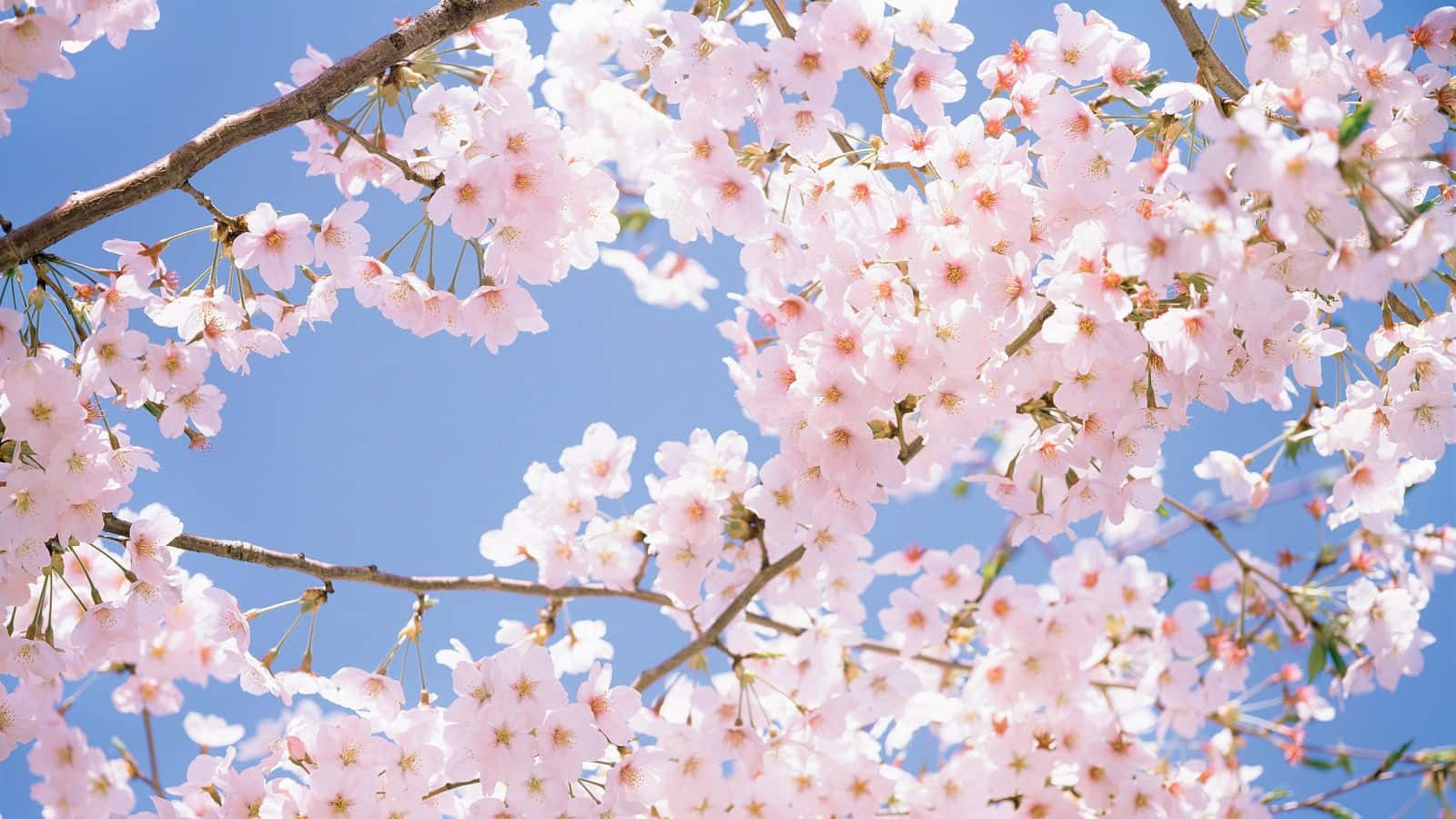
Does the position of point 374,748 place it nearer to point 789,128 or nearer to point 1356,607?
point 789,128

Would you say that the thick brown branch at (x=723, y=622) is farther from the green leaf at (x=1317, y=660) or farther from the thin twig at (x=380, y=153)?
the green leaf at (x=1317, y=660)

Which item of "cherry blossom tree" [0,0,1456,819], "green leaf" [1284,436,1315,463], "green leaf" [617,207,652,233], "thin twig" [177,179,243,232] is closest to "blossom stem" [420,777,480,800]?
"cherry blossom tree" [0,0,1456,819]

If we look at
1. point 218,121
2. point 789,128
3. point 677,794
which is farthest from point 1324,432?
point 218,121

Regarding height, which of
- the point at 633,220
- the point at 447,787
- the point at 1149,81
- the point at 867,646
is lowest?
the point at 447,787

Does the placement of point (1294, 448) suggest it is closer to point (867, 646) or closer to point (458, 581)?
point (867, 646)

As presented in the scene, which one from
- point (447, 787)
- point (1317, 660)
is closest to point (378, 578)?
point (447, 787)

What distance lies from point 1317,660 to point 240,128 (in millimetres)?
2504

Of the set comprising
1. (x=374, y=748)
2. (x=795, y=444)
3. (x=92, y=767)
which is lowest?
(x=374, y=748)

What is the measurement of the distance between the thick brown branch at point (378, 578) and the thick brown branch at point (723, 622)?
0.44 feet

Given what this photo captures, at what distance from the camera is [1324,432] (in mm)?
1990

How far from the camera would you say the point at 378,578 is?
79.4 inches

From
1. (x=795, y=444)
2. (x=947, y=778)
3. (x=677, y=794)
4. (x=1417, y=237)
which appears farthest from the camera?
(x=947, y=778)

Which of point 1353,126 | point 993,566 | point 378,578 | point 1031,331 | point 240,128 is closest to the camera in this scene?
point 1353,126

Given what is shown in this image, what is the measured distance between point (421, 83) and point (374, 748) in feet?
4.27
